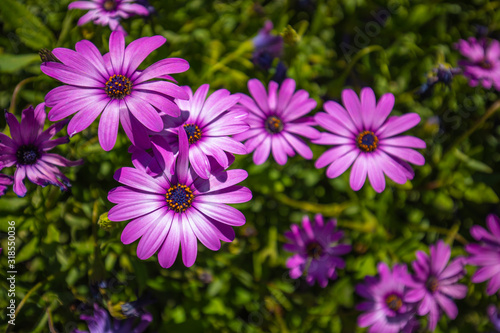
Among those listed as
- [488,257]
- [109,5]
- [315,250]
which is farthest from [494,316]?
[109,5]

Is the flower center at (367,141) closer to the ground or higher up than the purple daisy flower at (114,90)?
closer to the ground

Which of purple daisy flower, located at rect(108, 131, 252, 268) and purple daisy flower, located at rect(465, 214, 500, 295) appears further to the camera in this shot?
purple daisy flower, located at rect(465, 214, 500, 295)

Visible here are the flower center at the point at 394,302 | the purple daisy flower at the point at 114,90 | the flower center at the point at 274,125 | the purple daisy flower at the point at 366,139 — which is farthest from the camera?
the flower center at the point at 394,302

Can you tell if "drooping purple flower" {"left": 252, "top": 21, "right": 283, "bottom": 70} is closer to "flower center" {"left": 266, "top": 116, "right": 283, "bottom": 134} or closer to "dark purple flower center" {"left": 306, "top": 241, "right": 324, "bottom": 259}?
"flower center" {"left": 266, "top": 116, "right": 283, "bottom": 134}

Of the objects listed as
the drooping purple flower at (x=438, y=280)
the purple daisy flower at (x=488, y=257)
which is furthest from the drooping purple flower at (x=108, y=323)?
the purple daisy flower at (x=488, y=257)

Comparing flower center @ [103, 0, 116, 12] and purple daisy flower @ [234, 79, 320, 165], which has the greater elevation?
flower center @ [103, 0, 116, 12]

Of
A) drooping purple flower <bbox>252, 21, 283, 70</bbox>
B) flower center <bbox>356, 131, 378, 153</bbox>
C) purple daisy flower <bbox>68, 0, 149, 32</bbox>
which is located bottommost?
flower center <bbox>356, 131, 378, 153</bbox>

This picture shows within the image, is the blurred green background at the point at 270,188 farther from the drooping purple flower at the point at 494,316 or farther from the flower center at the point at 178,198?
the flower center at the point at 178,198

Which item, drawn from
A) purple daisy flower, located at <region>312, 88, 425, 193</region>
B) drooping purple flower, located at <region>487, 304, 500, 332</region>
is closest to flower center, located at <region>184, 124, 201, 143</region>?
purple daisy flower, located at <region>312, 88, 425, 193</region>
